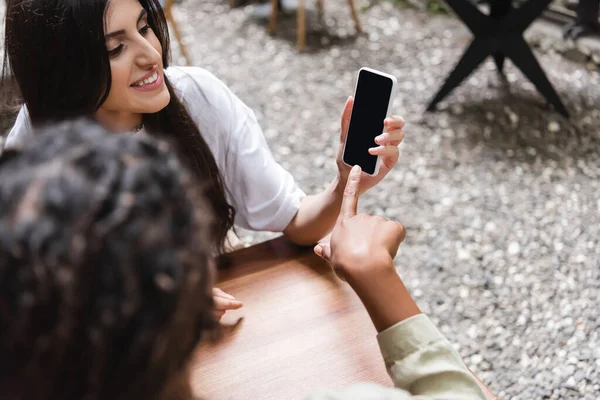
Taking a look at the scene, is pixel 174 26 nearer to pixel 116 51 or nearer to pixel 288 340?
pixel 116 51

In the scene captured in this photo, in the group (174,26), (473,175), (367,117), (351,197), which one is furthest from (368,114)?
(174,26)

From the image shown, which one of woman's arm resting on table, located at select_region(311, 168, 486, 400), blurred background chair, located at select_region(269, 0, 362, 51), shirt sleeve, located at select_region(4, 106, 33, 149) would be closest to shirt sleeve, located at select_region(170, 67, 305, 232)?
shirt sleeve, located at select_region(4, 106, 33, 149)

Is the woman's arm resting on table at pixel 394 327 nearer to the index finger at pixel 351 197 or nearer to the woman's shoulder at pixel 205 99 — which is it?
the index finger at pixel 351 197

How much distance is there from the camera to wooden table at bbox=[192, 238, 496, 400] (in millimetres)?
962

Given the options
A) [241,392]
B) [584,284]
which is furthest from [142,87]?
[584,284]

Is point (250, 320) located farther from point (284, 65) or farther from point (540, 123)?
point (284, 65)

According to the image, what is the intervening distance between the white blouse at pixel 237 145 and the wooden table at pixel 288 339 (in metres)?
0.17

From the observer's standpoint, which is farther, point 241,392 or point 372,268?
point 241,392

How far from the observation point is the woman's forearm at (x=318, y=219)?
1246 mm

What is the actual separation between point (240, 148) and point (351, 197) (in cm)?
44

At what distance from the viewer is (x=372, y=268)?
0.82 m

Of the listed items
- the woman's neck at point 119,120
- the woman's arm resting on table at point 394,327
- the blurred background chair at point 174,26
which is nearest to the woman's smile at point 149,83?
the woman's neck at point 119,120

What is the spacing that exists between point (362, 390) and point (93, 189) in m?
0.38

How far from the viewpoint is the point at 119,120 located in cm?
132
